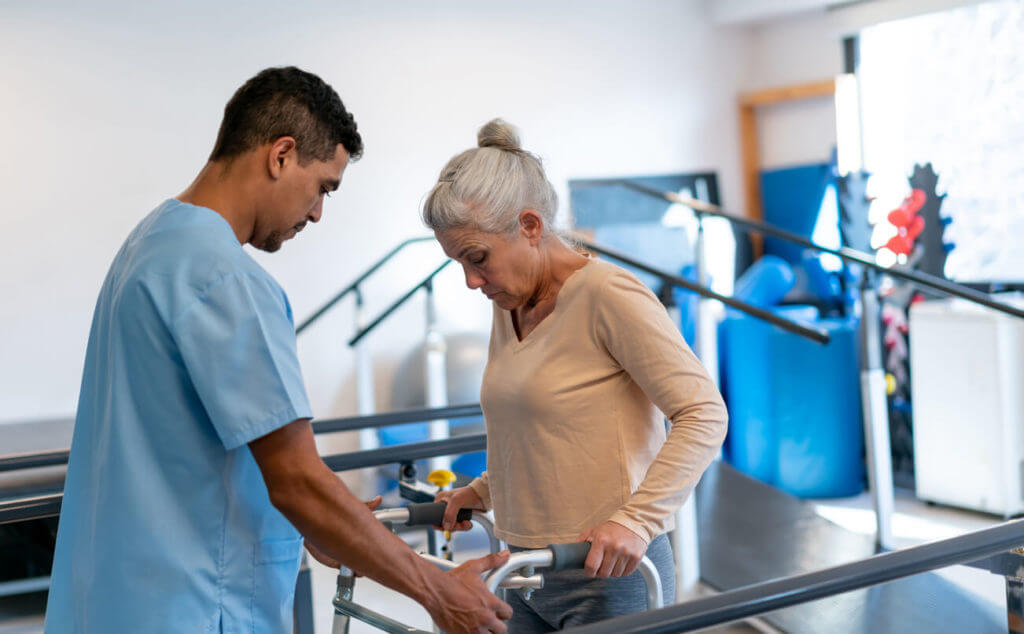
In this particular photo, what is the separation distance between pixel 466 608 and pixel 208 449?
1.18 ft

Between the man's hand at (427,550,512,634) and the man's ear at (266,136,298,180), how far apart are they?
1.76ft

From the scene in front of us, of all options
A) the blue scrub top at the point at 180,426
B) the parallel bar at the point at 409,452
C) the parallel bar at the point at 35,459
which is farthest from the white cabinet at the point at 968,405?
the blue scrub top at the point at 180,426

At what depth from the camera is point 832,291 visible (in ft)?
20.8

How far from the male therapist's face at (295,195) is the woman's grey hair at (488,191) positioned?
0.24m

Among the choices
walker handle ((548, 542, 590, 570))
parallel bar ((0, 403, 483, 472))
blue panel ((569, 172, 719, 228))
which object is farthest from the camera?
blue panel ((569, 172, 719, 228))

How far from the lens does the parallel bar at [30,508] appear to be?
1732 millimetres

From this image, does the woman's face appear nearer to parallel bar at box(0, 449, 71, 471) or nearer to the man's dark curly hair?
the man's dark curly hair

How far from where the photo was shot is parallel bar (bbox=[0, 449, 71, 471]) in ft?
7.36

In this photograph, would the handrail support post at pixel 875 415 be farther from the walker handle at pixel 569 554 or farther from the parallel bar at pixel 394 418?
the walker handle at pixel 569 554

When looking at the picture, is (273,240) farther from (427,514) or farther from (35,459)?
(35,459)

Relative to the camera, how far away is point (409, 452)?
222 cm

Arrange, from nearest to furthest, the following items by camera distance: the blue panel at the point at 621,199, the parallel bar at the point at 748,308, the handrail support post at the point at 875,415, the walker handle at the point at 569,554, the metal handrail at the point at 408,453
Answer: the walker handle at the point at 569,554, the metal handrail at the point at 408,453, the parallel bar at the point at 748,308, the handrail support post at the point at 875,415, the blue panel at the point at 621,199

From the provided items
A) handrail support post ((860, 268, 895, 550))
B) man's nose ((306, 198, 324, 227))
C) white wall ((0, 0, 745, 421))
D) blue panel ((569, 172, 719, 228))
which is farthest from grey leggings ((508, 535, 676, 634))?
blue panel ((569, 172, 719, 228))

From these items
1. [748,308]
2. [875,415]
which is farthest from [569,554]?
[875,415]
